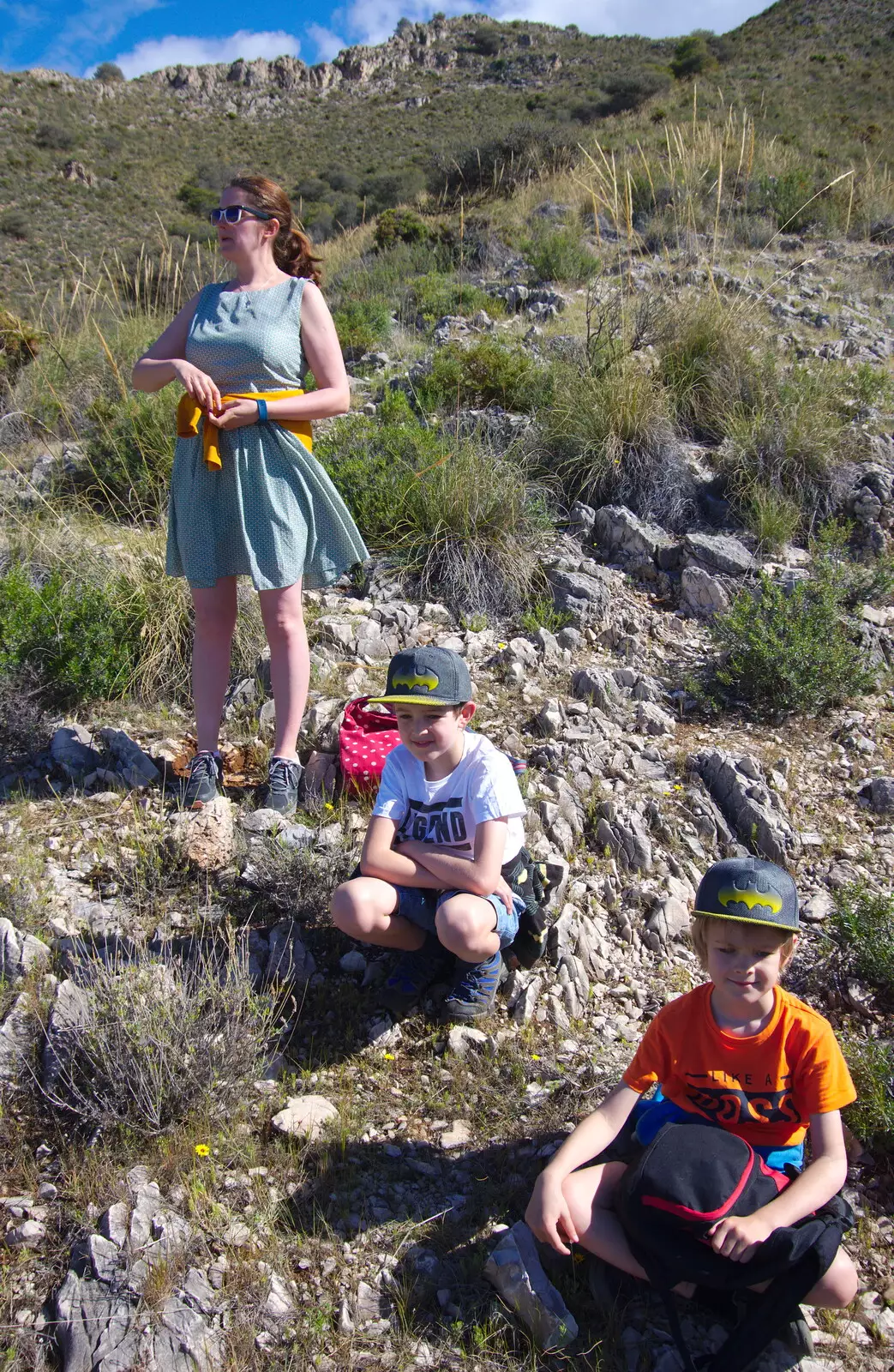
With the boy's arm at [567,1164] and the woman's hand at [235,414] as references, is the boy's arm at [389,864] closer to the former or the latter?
the boy's arm at [567,1164]

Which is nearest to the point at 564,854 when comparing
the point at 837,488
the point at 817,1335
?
the point at 817,1335

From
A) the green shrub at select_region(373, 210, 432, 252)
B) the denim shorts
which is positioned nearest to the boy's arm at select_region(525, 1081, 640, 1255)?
the denim shorts

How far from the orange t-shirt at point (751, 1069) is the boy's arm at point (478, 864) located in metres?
0.52

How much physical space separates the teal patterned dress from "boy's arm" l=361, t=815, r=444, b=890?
93cm

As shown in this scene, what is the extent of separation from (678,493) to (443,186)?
1124 centimetres

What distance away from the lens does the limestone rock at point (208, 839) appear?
273cm

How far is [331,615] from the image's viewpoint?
4160 millimetres

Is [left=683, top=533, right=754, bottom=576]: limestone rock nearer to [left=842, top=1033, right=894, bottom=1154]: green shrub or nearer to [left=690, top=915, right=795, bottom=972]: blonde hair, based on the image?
[left=842, top=1033, right=894, bottom=1154]: green shrub

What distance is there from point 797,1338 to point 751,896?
0.79 m

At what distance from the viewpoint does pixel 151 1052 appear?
1997 millimetres

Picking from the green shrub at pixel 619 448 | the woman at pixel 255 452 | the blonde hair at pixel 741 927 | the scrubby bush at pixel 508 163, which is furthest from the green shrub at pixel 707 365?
the scrubby bush at pixel 508 163

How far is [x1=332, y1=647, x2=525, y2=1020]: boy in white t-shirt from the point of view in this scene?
2.15 m

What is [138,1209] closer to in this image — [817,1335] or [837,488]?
[817,1335]

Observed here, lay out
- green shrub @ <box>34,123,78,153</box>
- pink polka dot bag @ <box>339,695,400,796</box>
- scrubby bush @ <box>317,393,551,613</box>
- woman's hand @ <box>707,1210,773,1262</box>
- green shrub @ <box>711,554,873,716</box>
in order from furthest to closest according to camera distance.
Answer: green shrub @ <box>34,123,78,153</box> → scrubby bush @ <box>317,393,551,613</box> → green shrub @ <box>711,554,873,716</box> → pink polka dot bag @ <box>339,695,400,796</box> → woman's hand @ <box>707,1210,773,1262</box>
